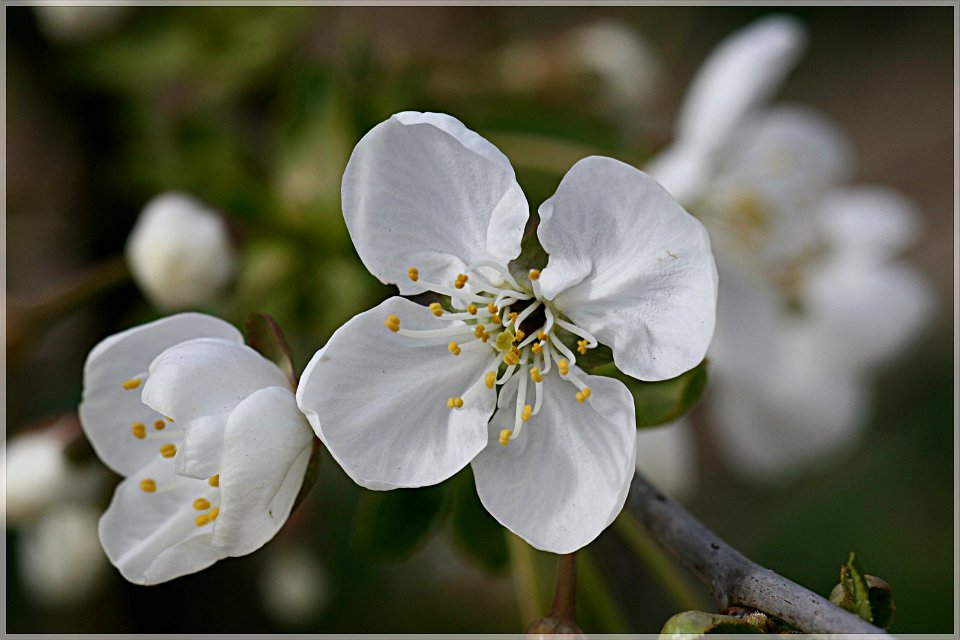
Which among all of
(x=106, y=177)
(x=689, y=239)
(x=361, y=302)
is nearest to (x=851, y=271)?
(x=361, y=302)

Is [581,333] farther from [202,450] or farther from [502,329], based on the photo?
[202,450]

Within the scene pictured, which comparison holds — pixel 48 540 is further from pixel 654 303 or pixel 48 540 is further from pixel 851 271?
pixel 851 271

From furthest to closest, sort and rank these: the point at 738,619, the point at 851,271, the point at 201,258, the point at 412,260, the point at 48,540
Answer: the point at 851,271, the point at 48,540, the point at 201,258, the point at 412,260, the point at 738,619

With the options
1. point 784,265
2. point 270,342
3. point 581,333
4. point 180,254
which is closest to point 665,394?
point 581,333

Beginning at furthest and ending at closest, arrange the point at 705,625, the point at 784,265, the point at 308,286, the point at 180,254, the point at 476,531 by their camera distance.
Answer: the point at 784,265
the point at 308,286
the point at 180,254
the point at 476,531
the point at 705,625

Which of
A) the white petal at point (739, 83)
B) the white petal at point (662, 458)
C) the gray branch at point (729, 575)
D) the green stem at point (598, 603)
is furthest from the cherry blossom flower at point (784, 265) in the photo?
the gray branch at point (729, 575)

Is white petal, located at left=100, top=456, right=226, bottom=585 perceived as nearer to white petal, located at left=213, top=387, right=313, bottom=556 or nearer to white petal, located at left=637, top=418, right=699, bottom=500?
white petal, located at left=213, top=387, right=313, bottom=556
